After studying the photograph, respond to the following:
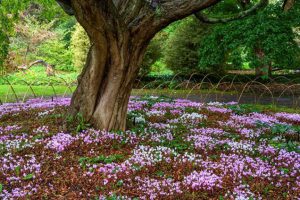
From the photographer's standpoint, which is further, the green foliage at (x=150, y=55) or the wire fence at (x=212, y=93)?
the green foliage at (x=150, y=55)

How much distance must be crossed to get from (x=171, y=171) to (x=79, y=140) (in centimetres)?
218

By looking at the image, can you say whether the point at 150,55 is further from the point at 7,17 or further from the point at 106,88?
the point at 106,88

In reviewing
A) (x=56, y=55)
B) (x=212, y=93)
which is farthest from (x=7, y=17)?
(x=56, y=55)

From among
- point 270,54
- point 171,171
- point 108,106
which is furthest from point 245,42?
point 171,171

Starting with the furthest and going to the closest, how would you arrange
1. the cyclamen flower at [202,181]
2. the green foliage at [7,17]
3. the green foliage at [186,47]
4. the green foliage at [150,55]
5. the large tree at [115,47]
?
1. the green foliage at [150,55]
2. the green foliage at [186,47]
3. the green foliage at [7,17]
4. the large tree at [115,47]
5. the cyclamen flower at [202,181]

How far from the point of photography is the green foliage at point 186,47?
27094 millimetres

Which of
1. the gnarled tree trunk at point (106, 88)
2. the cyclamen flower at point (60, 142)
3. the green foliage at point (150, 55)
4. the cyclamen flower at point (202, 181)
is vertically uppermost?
the green foliage at point (150, 55)

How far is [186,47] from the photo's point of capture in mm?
27281

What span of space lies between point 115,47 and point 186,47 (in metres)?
20.7

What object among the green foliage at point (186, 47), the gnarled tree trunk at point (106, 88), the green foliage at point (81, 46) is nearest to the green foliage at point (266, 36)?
the green foliage at point (186, 47)

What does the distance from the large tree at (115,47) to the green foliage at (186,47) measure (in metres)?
19.8

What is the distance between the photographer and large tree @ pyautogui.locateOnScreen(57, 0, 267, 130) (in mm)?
6714

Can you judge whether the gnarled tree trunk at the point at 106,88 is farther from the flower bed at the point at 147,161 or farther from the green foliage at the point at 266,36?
the green foliage at the point at 266,36

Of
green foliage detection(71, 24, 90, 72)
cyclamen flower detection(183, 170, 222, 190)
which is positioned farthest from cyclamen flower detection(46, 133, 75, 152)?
green foliage detection(71, 24, 90, 72)
